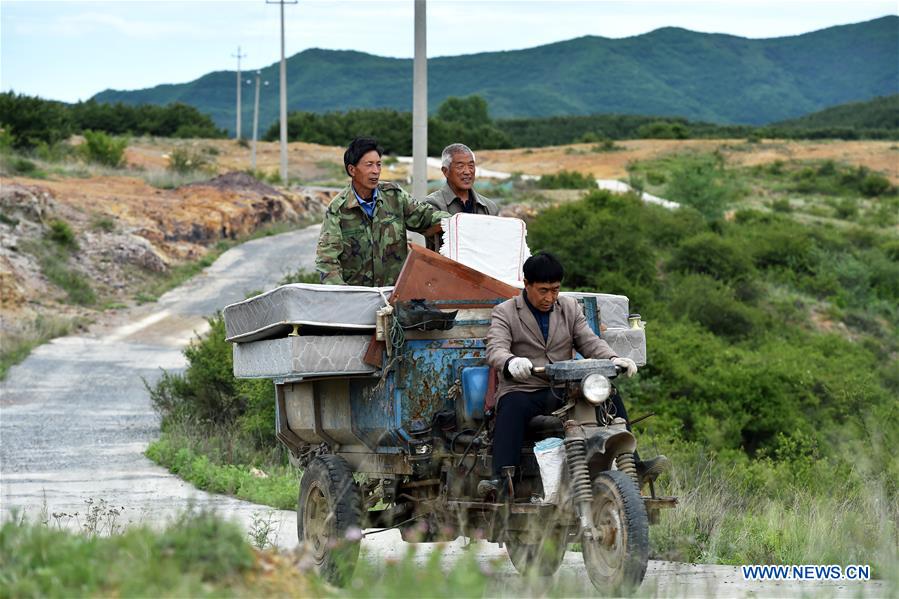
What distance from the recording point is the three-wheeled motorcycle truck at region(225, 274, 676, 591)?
24.0 ft

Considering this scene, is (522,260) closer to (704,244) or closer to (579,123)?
(704,244)

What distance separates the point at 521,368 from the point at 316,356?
138cm

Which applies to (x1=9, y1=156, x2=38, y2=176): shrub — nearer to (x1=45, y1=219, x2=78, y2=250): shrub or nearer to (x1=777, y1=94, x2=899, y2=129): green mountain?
(x1=45, y1=219, x2=78, y2=250): shrub

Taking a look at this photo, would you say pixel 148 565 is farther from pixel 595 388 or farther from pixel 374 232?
pixel 374 232

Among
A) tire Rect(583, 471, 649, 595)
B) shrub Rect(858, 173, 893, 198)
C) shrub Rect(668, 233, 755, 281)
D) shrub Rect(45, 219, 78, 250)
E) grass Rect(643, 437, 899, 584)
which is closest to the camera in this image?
tire Rect(583, 471, 649, 595)

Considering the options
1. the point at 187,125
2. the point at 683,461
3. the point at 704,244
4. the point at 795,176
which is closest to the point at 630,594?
the point at 683,461

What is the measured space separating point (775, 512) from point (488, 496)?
3.86 metres

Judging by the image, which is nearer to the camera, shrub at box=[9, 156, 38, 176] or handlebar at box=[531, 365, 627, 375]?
handlebar at box=[531, 365, 627, 375]

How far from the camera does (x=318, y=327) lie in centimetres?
847

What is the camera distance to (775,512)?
10945mm

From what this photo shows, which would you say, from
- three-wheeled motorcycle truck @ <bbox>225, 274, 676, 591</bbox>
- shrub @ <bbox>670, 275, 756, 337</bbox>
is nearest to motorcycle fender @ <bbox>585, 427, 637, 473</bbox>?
three-wheeled motorcycle truck @ <bbox>225, 274, 676, 591</bbox>

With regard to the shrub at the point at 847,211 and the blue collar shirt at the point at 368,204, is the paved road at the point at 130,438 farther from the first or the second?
the shrub at the point at 847,211

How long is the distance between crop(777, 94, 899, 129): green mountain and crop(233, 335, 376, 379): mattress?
148 metres

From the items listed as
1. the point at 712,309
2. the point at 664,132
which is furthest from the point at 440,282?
Answer: the point at 664,132
